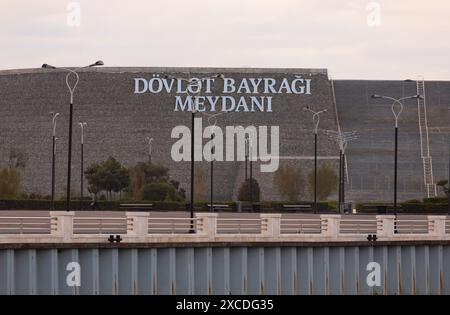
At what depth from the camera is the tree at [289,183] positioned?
15438 centimetres

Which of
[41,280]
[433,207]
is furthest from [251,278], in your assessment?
[433,207]

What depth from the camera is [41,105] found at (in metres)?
180

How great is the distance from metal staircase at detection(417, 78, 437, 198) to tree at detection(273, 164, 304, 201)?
14.0 m

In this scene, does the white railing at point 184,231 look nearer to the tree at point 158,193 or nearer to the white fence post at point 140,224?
the white fence post at point 140,224

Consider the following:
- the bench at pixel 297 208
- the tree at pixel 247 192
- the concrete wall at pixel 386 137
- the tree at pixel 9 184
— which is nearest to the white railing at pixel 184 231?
the bench at pixel 297 208

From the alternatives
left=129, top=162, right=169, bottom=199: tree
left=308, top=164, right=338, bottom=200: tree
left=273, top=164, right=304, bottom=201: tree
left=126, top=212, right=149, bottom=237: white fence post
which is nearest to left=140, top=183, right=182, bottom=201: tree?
left=129, top=162, right=169, bottom=199: tree

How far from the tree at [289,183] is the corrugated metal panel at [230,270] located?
89661mm

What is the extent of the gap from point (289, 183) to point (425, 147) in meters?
23.0
